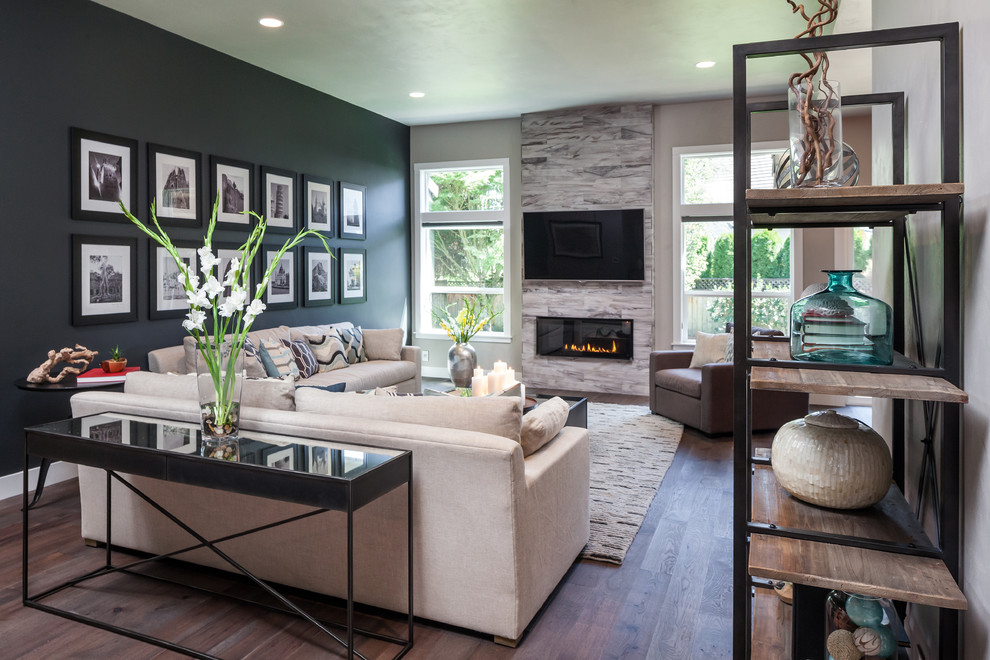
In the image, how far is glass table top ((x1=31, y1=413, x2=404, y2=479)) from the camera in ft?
6.70

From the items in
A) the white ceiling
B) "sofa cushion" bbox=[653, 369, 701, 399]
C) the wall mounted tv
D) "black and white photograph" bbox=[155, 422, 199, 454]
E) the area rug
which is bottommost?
the area rug

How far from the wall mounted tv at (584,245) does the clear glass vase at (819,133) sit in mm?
5415

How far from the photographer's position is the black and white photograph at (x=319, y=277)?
6227 mm

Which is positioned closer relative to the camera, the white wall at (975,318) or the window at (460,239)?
the white wall at (975,318)

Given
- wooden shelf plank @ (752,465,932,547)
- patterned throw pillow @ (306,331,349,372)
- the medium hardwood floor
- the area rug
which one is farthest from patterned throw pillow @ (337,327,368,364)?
wooden shelf plank @ (752,465,932,547)

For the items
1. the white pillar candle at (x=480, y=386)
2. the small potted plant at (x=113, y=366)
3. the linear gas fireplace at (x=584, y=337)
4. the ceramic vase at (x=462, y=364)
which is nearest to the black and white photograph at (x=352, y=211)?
the ceramic vase at (x=462, y=364)

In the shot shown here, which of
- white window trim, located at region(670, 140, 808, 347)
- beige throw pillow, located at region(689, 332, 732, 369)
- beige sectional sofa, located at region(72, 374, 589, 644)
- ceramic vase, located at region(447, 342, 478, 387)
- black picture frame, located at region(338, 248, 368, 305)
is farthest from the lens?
black picture frame, located at region(338, 248, 368, 305)

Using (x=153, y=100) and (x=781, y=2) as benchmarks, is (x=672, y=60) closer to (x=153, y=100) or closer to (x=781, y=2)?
(x=781, y=2)

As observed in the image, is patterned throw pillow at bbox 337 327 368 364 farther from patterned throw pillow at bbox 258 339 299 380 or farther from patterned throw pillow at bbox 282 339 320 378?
patterned throw pillow at bbox 258 339 299 380

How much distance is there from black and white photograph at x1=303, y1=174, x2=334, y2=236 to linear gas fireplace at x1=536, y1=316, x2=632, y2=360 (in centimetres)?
247

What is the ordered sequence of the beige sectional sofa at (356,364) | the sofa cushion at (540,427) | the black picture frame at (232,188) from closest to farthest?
the sofa cushion at (540,427) < the beige sectional sofa at (356,364) < the black picture frame at (232,188)

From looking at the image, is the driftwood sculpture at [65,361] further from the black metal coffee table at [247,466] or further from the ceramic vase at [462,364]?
the ceramic vase at [462,364]

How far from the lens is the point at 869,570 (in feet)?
4.41

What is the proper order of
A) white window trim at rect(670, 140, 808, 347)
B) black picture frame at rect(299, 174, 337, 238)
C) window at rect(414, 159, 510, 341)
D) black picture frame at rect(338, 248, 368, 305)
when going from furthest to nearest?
window at rect(414, 159, 510, 341), black picture frame at rect(338, 248, 368, 305), white window trim at rect(670, 140, 808, 347), black picture frame at rect(299, 174, 337, 238)
